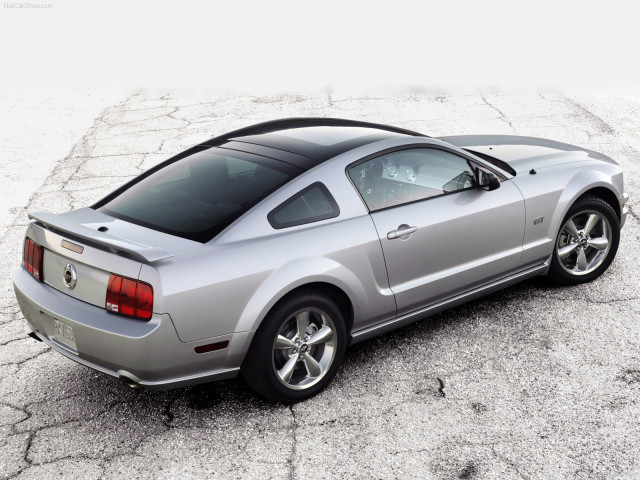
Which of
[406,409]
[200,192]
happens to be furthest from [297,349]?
[200,192]

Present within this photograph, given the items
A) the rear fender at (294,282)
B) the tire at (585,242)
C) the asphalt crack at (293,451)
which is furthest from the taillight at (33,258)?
the tire at (585,242)

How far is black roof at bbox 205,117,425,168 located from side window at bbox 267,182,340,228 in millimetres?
193

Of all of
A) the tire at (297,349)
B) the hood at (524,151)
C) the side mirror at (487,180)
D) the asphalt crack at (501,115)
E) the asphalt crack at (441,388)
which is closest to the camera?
the tire at (297,349)

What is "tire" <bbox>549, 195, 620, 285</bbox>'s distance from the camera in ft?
20.2

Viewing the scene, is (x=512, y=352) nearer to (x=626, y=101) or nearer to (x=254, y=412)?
(x=254, y=412)

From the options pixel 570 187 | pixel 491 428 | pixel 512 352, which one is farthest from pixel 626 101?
pixel 491 428

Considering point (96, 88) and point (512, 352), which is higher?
point (512, 352)

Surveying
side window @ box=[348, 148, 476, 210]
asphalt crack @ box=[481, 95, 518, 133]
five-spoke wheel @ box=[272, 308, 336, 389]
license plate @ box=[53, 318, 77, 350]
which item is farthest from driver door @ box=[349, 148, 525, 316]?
asphalt crack @ box=[481, 95, 518, 133]

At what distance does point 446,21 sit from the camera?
2048 centimetres

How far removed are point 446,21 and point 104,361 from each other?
1780cm

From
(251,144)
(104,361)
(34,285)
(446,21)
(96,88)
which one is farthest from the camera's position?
(446,21)

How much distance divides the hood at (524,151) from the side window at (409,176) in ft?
2.08

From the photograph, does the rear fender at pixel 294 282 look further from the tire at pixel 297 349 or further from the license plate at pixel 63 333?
the license plate at pixel 63 333

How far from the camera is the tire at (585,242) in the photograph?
20.2 feet
